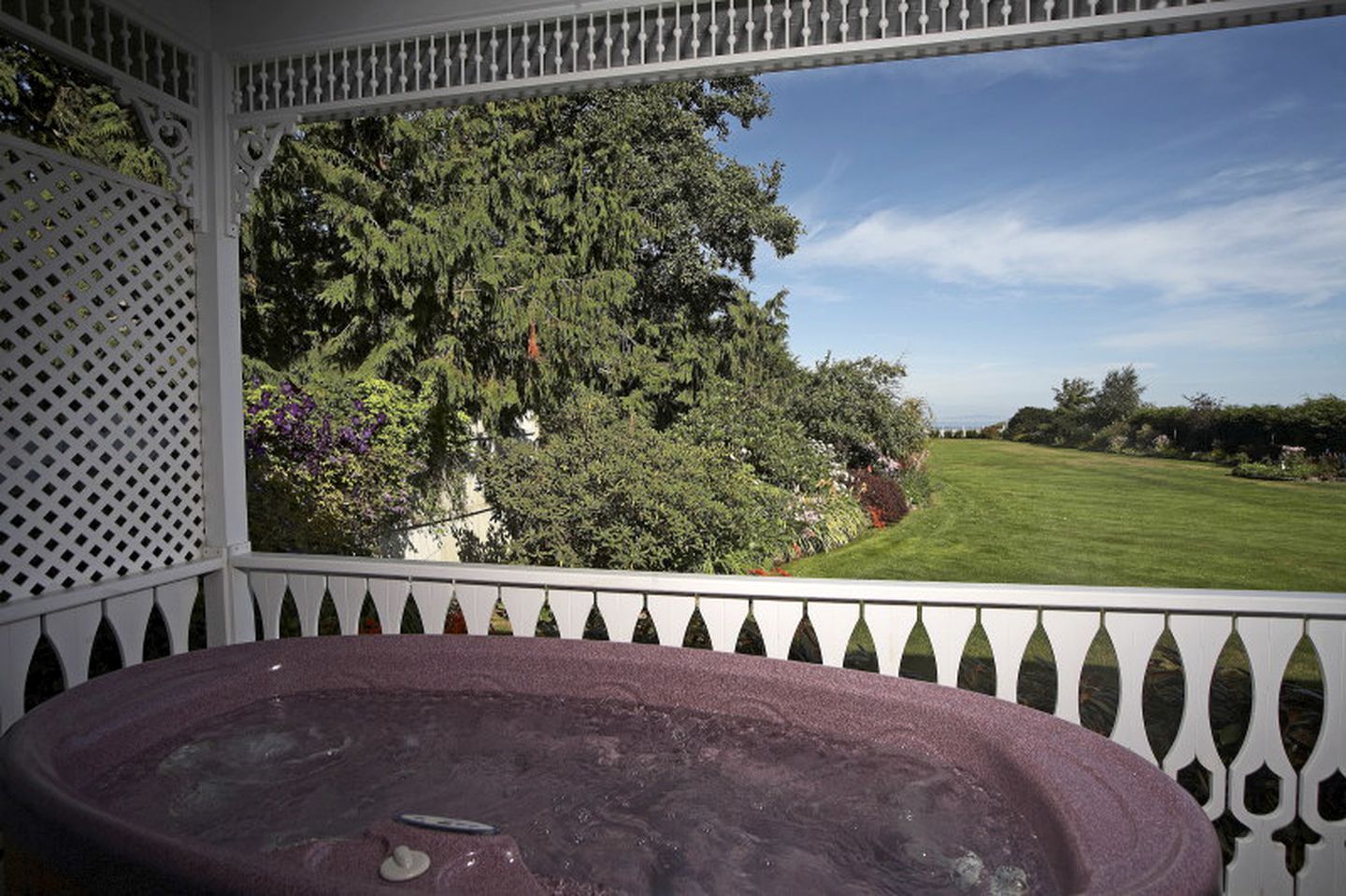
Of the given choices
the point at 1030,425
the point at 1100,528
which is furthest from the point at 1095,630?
the point at 1030,425

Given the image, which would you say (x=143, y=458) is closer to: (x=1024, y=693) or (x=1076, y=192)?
(x=1024, y=693)

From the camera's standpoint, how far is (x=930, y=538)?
9539 millimetres

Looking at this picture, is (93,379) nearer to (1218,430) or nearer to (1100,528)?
(1100,528)

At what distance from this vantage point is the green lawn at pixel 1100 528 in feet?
29.1

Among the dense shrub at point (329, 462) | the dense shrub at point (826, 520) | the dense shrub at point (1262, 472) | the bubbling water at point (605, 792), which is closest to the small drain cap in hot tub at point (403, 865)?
the bubbling water at point (605, 792)

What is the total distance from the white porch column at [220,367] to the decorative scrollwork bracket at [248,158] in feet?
0.06

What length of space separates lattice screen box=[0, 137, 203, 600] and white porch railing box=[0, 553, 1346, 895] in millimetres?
161

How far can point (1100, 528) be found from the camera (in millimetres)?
10031

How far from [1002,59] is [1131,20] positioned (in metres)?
9.89

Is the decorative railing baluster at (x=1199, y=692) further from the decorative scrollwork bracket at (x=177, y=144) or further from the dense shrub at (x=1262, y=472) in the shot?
the dense shrub at (x=1262, y=472)

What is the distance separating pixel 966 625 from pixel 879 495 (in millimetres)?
6975

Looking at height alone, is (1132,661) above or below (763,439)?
below

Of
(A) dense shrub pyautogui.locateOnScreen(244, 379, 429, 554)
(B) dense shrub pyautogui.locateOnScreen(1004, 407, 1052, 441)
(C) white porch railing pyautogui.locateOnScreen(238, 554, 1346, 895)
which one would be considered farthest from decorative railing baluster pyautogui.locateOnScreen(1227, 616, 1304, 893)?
(B) dense shrub pyautogui.locateOnScreen(1004, 407, 1052, 441)

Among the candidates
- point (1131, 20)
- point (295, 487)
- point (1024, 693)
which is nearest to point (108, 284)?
point (1131, 20)
